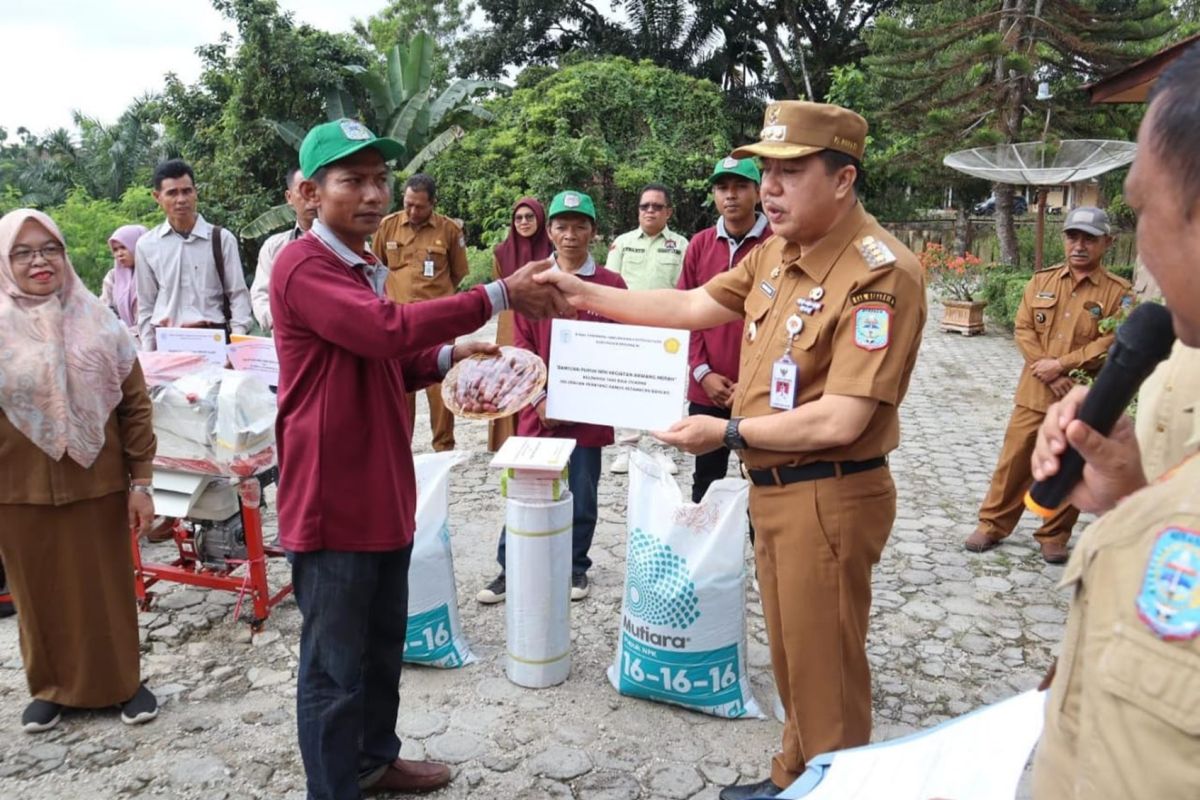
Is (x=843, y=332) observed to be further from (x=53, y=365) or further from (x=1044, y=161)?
(x=1044, y=161)

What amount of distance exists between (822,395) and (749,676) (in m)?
1.68

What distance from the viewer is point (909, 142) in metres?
18.5

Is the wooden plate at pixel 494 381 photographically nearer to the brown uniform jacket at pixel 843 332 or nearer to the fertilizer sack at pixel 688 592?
the fertilizer sack at pixel 688 592

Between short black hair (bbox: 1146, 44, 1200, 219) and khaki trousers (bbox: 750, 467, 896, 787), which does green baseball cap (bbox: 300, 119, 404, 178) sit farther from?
short black hair (bbox: 1146, 44, 1200, 219)

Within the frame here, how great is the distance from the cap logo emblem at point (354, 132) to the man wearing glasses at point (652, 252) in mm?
4045

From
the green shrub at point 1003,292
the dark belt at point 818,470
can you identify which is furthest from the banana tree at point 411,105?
the dark belt at point 818,470

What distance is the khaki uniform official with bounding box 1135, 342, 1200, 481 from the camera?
1409mm

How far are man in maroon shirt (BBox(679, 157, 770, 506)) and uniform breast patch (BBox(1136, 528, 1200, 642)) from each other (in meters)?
3.44

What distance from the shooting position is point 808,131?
7.66ft

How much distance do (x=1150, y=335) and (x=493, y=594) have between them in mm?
3563

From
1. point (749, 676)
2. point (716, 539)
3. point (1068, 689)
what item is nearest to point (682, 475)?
point (749, 676)

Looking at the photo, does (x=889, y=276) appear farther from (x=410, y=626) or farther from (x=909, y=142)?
(x=909, y=142)

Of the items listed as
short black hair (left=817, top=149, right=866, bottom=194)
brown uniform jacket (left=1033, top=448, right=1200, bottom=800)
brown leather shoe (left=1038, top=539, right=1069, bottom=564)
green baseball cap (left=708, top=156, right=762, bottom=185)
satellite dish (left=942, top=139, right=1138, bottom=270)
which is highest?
satellite dish (left=942, top=139, right=1138, bottom=270)

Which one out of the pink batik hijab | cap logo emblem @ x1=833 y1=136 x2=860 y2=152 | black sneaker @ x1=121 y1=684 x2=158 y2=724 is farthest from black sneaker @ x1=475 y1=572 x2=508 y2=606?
the pink batik hijab
